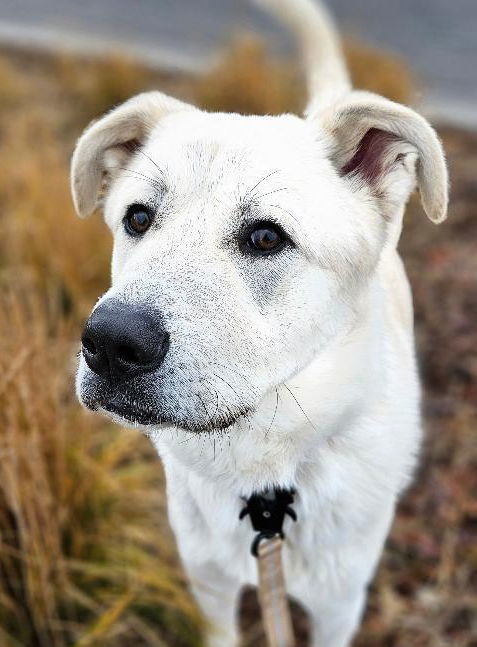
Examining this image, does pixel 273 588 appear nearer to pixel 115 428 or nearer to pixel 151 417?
pixel 151 417

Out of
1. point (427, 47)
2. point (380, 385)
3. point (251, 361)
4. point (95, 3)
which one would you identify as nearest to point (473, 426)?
point (380, 385)

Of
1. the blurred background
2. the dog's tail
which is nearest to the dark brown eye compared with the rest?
the blurred background

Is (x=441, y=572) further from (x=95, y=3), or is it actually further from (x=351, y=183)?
(x=95, y=3)

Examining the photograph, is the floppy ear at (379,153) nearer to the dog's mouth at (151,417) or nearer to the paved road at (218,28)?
the dog's mouth at (151,417)

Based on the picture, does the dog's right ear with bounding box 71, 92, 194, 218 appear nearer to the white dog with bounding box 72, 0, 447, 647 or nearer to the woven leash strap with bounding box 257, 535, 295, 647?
the white dog with bounding box 72, 0, 447, 647

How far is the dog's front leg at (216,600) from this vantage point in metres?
2.45

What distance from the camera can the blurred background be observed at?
266 cm

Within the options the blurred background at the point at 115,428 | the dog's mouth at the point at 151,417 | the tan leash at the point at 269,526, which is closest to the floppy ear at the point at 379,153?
the dog's mouth at the point at 151,417

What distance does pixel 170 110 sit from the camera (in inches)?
85.5

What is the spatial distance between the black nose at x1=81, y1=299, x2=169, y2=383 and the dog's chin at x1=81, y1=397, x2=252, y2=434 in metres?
0.10

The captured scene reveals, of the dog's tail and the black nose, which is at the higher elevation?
the dog's tail

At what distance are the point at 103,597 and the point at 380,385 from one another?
1.39m

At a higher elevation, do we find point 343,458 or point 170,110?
point 170,110

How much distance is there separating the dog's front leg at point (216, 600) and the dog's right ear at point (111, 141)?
1240mm
